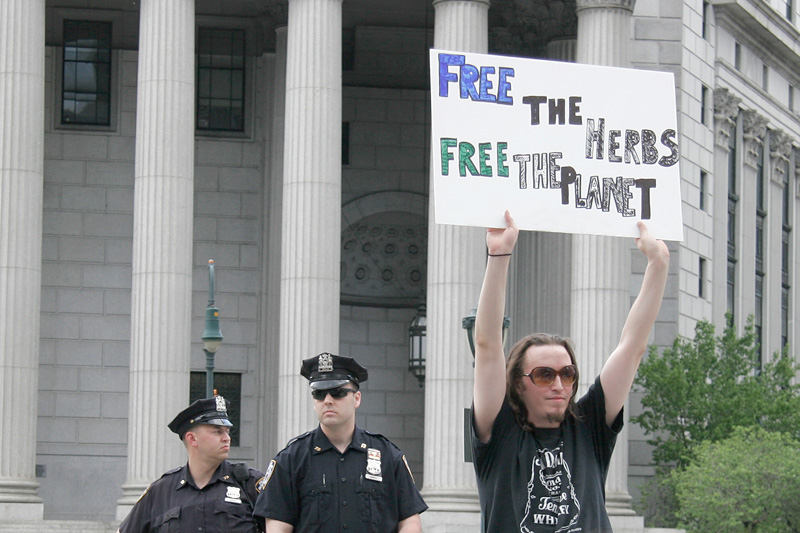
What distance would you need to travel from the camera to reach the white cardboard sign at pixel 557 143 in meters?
9.16

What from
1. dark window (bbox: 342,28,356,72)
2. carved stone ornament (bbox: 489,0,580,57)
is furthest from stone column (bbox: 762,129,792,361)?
dark window (bbox: 342,28,356,72)

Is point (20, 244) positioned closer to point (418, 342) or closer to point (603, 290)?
point (418, 342)

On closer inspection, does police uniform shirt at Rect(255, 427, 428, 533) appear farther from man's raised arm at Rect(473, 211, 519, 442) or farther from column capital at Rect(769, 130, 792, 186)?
column capital at Rect(769, 130, 792, 186)

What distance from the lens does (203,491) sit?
1291cm

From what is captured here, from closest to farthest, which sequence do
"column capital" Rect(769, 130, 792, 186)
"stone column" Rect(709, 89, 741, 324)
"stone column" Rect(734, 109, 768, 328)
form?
"stone column" Rect(709, 89, 741, 324), "stone column" Rect(734, 109, 768, 328), "column capital" Rect(769, 130, 792, 186)

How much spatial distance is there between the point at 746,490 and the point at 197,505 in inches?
1106

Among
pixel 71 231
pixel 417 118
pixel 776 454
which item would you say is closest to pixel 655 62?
pixel 417 118

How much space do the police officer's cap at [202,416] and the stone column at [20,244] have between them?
2690cm

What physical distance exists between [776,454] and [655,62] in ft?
44.6

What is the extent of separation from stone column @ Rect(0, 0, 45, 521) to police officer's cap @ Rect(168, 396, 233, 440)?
88.2ft

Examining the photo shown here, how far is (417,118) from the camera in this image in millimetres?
52094

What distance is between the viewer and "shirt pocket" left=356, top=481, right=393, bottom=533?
11570mm

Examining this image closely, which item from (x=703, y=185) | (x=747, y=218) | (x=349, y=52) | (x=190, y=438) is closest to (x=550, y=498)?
(x=190, y=438)

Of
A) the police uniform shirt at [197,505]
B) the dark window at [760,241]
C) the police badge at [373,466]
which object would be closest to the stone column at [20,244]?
the police uniform shirt at [197,505]
